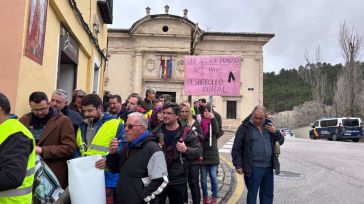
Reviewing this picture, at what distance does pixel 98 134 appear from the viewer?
137 inches

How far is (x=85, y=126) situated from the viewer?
3.73 m

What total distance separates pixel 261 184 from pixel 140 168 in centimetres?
256

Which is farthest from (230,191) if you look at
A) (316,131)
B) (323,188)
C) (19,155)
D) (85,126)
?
(316,131)

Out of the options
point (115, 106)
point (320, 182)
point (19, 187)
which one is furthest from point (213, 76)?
point (19, 187)

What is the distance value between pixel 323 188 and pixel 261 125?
319 centimetres

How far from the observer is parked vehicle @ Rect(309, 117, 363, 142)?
87.4ft

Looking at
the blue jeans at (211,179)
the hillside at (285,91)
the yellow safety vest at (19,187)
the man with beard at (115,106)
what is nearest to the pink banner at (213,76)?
the blue jeans at (211,179)

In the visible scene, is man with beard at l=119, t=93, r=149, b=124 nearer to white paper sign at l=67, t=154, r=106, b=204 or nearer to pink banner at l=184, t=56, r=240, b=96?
white paper sign at l=67, t=154, r=106, b=204

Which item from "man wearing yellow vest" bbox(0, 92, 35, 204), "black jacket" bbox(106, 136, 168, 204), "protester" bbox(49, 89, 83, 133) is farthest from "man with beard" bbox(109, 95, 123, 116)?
"man wearing yellow vest" bbox(0, 92, 35, 204)

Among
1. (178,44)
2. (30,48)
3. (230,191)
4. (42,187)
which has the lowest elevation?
(230,191)

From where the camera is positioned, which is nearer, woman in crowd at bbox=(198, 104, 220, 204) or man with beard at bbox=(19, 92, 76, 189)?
man with beard at bbox=(19, 92, 76, 189)

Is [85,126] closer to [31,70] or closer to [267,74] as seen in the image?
[31,70]

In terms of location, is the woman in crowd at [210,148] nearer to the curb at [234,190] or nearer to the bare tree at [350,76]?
the curb at [234,190]

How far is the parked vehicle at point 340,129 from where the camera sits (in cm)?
2664
